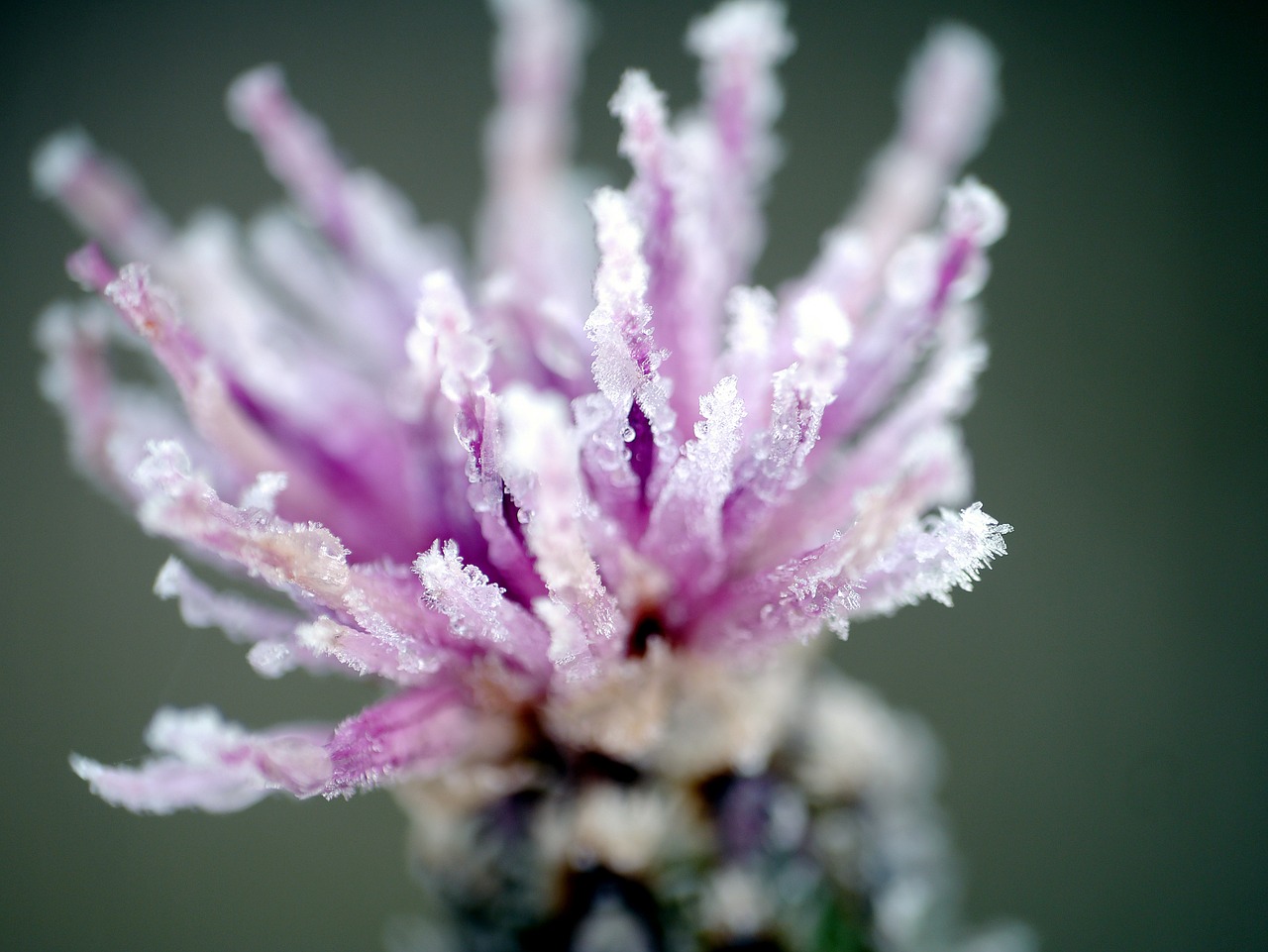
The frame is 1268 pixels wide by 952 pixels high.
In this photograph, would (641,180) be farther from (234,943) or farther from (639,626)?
(234,943)

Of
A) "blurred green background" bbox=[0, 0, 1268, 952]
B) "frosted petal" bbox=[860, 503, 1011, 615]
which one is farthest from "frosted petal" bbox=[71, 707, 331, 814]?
"blurred green background" bbox=[0, 0, 1268, 952]

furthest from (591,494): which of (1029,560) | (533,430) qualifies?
(1029,560)

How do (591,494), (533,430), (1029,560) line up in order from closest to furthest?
(533,430), (591,494), (1029,560)

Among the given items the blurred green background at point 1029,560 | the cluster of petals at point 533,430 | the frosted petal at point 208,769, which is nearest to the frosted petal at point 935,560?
the cluster of petals at point 533,430

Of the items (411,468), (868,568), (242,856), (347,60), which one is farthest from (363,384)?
(347,60)

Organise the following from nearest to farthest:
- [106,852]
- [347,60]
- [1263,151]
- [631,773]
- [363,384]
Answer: [631,773] < [363,384] < [106,852] < [1263,151] < [347,60]

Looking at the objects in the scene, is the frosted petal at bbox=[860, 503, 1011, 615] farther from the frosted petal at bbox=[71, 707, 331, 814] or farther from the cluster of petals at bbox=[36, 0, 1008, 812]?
the frosted petal at bbox=[71, 707, 331, 814]

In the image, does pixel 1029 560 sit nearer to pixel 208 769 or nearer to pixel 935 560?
pixel 935 560
